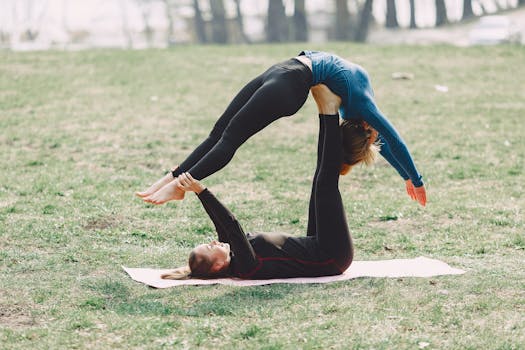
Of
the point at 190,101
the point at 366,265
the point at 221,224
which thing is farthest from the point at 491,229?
the point at 190,101

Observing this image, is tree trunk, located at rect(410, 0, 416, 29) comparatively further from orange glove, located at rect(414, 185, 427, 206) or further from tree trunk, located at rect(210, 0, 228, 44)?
orange glove, located at rect(414, 185, 427, 206)

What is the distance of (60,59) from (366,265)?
14.8 m

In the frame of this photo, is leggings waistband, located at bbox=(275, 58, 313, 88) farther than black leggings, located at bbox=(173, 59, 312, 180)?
Yes

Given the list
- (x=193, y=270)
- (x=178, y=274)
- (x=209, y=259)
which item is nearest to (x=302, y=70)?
(x=209, y=259)

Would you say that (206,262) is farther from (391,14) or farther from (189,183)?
(391,14)

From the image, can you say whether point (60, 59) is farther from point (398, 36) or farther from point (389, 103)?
point (398, 36)

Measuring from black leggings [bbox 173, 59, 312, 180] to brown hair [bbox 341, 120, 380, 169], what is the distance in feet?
1.55

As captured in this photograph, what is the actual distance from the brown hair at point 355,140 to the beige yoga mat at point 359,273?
0.98m

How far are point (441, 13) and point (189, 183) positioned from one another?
35.5m

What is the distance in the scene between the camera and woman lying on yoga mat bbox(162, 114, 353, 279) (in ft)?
22.2

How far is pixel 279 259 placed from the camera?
22.9 ft

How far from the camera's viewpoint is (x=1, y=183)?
11.0m

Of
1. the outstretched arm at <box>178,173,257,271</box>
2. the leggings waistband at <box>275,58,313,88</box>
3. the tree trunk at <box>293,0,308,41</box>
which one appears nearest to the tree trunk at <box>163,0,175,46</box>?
the tree trunk at <box>293,0,308,41</box>

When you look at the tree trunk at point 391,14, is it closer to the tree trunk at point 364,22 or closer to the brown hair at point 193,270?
the tree trunk at point 364,22
